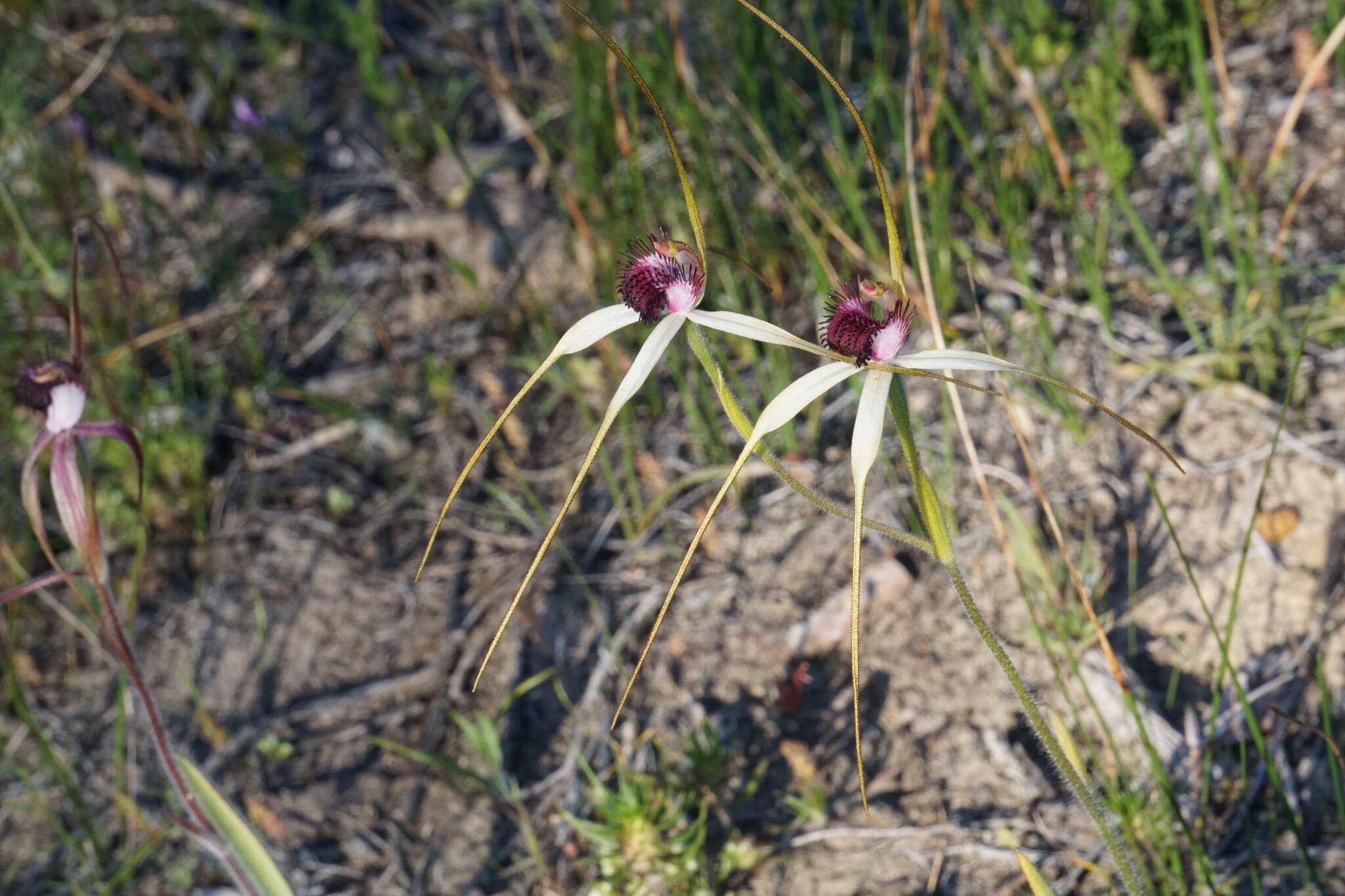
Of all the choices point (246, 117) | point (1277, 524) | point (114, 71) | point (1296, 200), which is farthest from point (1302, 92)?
point (114, 71)

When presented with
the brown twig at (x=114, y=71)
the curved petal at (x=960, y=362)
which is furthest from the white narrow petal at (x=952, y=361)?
the brown twig at (x=114, y=71)

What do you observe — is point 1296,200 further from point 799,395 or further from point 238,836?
point 238,836

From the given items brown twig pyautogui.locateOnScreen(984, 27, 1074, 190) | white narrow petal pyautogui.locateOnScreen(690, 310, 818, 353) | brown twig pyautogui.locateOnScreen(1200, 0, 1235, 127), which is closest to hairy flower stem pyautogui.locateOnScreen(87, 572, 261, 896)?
white narrow petal pyautogui.locateOnScreen(690, 310, 818, 353)

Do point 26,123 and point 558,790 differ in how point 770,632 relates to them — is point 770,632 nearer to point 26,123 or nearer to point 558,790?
point 558,790

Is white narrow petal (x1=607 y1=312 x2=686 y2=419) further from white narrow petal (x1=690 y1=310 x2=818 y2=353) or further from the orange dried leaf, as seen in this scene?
the orange dried leaf

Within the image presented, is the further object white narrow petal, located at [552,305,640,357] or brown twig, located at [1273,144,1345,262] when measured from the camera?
brown twig, located at [1273,144,1345,262]
